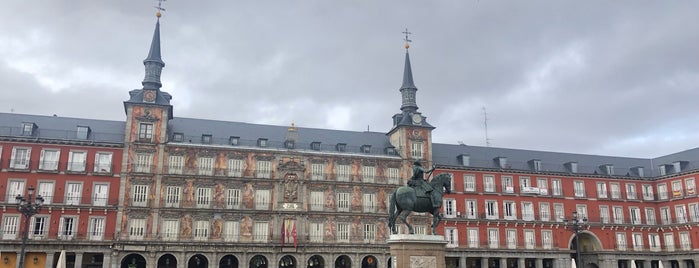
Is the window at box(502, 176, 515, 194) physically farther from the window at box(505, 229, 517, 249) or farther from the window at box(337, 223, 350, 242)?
the window at box(337, 223, 350, 242)

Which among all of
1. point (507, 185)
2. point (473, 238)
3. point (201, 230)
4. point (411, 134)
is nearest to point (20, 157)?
point (201, 230)

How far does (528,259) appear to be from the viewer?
6328 cm

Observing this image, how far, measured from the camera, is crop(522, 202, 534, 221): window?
63.7m

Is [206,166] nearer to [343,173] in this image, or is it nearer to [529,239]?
[343,173]

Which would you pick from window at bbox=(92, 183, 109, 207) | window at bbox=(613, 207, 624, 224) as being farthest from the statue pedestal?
window at bbox=(613, 207, 624, 224)

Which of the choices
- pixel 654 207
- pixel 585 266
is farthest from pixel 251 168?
pixel 654 207

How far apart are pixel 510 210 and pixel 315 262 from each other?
2217 centimetres

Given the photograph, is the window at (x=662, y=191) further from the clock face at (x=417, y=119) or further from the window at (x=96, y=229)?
the window at (x=96, y=229)

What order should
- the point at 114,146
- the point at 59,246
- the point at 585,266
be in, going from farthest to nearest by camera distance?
the point at 585,266 → the point at 114,146 → the point at 59,246

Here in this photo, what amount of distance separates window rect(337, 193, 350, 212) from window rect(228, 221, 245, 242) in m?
10.00

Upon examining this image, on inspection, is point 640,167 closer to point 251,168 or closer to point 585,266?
point 585,266

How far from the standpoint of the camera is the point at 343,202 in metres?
57.8

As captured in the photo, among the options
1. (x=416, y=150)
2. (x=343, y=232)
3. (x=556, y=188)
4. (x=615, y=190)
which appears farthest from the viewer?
(x=615, y=190)

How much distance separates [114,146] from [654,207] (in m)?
59.5
